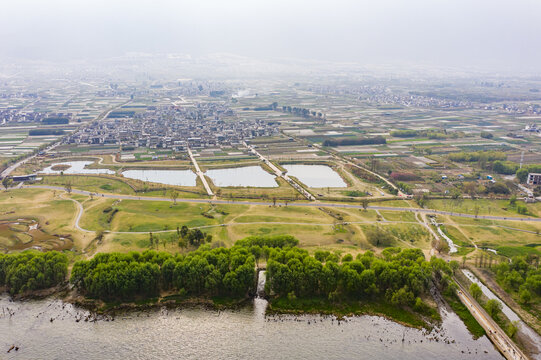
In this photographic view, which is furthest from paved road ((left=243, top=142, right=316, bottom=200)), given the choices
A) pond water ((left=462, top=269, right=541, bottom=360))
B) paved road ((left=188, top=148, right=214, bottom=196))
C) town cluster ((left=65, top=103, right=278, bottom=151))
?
pond water ((left=462, top=269, right=541, bottom=360))

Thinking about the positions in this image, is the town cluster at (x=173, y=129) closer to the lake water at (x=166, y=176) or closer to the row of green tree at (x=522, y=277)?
the lake water at (x=166, y=176)

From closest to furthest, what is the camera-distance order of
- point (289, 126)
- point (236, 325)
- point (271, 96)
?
1. point (236, 325)
2. point (289, 126)
3. point (271, 96)

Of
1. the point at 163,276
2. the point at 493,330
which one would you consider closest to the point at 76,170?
the point at 163,276

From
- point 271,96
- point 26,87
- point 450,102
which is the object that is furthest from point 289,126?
point 26,87

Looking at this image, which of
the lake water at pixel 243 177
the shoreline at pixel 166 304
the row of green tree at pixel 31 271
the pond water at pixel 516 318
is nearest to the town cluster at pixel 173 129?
the lake water at pixel 243 177

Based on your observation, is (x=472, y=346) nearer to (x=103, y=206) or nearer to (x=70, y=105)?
(x=103, y=206)

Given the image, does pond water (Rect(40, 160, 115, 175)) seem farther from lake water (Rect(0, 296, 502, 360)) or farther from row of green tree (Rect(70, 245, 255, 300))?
lake water (Rect(0, 296, 502, 360))
